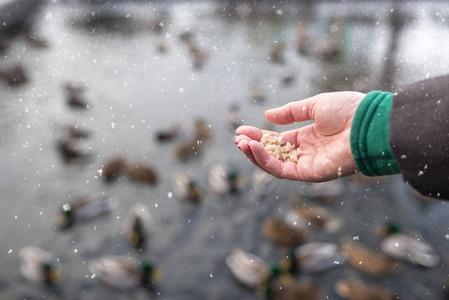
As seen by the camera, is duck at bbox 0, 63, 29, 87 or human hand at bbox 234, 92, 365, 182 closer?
human hand at bbox 234, 92, 365, 182

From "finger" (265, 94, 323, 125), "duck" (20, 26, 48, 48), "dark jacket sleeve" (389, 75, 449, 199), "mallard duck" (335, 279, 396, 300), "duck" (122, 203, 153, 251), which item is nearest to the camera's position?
"dark jacket sleeve" (389, 75, 449, 199)

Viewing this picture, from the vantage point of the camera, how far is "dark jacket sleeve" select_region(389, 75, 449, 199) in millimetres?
1506

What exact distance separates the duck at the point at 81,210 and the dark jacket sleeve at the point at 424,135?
238cm

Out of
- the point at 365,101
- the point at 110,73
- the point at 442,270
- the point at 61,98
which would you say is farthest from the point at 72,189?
the point at 442,270

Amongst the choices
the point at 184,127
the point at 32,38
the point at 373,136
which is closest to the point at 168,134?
the point at 184,127

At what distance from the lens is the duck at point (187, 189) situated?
334 centimetres

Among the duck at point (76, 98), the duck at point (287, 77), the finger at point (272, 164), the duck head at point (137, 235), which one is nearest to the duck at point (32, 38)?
the duck at point (76, 98)

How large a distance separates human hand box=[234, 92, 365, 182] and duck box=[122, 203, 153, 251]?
1.37m

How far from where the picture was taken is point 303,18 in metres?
5.73

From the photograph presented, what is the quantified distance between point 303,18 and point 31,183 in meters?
4.09

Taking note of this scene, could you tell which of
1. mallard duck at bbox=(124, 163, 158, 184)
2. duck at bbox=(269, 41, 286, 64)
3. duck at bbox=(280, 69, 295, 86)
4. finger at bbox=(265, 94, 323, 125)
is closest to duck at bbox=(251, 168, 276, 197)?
mallard duck at bbox=(124, 163, 158, 184)

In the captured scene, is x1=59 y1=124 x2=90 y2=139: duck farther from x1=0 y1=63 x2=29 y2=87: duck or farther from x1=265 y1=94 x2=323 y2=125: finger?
x1=265 y1=94 x2=323 y2=125: finger

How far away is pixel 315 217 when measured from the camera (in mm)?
3215

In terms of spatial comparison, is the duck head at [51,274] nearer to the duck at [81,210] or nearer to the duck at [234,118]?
the duck at [81,210]
